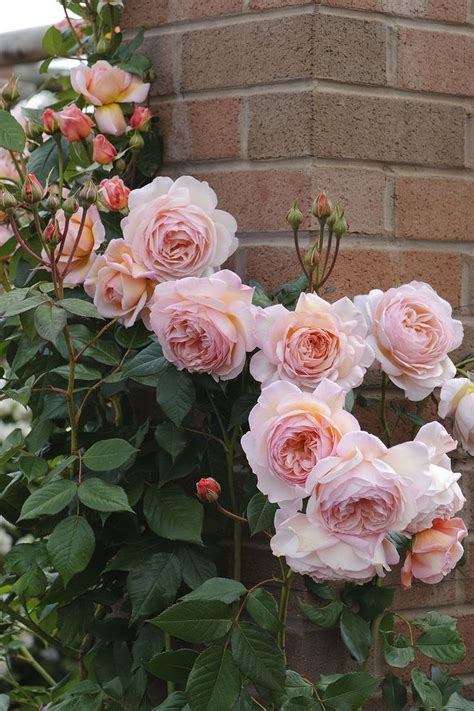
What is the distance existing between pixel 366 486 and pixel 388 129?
0.60 m

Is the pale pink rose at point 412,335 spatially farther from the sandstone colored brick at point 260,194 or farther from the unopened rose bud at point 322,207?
the sandstone colored brick at point 260,194

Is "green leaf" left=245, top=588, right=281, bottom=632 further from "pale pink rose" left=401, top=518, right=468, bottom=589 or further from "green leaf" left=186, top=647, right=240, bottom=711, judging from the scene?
"pale pink rose" left=401, top=518, right=468, bottom=589

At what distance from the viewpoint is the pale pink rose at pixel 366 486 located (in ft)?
3.38

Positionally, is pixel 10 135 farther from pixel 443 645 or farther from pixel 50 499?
pixel 443 645

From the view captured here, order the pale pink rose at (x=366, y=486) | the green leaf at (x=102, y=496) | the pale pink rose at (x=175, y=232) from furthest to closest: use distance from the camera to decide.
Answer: the pale pink rose at (x=175, y=232) → the green leaf at (x=102, y=496) → the pale pink rose at (x=366, y=486)

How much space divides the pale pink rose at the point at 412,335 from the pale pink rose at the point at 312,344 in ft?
0.15

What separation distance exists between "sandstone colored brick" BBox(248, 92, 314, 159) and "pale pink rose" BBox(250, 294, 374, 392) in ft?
1.04

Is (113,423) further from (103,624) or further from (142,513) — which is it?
(103,624)

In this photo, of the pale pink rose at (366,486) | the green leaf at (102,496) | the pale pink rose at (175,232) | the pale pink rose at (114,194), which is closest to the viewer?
the pale pink rose at (366,486)

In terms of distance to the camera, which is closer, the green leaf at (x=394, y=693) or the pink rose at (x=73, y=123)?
the green leaf at (x=394, y=693)

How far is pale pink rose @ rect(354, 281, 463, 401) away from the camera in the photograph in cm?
119

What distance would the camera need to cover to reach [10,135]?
1198 mm

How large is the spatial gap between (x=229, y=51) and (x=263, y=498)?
2.19ft

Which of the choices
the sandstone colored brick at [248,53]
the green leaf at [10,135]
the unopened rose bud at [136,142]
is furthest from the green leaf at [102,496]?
the sandstone colored brick at [248,53]
